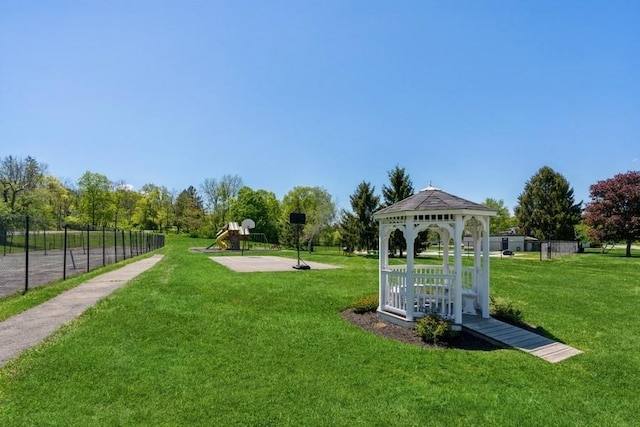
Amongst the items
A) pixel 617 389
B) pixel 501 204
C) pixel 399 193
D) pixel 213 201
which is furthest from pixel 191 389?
pixel 501 204

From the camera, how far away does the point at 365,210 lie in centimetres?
2806

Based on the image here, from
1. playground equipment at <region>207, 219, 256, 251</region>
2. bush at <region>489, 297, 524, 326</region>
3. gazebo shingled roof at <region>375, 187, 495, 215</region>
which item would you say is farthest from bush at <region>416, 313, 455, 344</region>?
playground equipment at <region>207, 219, 256, 251</region>

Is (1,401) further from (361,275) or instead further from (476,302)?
(361,275)

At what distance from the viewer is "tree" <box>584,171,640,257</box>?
31.4 m

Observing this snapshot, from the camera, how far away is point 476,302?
8.59m

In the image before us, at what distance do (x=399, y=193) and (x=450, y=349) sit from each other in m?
20.8

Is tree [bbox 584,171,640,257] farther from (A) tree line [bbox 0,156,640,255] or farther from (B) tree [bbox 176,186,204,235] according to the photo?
(B) tree [bbox 176,186,204,235]

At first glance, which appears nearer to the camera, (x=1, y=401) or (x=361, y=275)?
(x=1, y=401)

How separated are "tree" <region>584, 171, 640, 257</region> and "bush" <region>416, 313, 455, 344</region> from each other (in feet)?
Answer: 109

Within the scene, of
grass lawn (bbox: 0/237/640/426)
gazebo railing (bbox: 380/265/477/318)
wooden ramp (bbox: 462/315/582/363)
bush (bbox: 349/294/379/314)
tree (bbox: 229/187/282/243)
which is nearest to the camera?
grass lawn (bbox: 0/237/640/426)

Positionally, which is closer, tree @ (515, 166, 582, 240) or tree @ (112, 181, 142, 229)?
tree @ (515, 166, 582, 240)

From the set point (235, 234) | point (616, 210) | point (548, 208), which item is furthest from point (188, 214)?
point (616, 210)

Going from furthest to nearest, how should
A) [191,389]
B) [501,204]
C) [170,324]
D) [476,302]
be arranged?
[501,204] → [476,302] → [170,324] → [191,389]

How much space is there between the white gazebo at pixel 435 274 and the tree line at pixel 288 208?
44.1 ft
